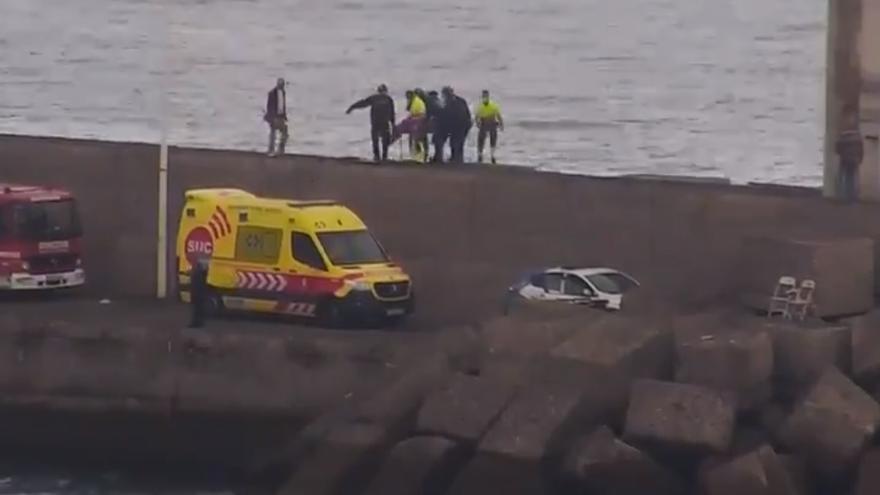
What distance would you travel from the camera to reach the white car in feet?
96.1

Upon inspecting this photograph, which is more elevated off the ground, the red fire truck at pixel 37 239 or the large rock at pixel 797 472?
the red fire truck at pixel 37 239

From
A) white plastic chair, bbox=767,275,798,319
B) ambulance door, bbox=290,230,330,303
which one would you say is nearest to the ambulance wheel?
ambulance door, bbox=290,230,330,303

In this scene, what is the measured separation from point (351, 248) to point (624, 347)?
17.9ft

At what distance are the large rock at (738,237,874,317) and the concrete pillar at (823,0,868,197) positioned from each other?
345 cm

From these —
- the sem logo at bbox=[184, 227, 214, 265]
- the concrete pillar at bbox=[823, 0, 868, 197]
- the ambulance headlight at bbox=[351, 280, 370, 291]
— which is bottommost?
the ambulance headlight at bbox=[351, 280, 370, 291]

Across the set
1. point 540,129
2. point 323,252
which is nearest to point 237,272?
point 323,252

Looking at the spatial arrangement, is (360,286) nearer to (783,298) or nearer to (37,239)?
(37,239)

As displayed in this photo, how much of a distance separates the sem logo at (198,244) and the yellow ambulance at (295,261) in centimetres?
1

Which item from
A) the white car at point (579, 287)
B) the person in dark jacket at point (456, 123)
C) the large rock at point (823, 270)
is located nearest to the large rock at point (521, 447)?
the large rock at point (823, 270)

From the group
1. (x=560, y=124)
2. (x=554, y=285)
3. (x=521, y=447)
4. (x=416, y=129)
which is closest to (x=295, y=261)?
(x=554, y=285)

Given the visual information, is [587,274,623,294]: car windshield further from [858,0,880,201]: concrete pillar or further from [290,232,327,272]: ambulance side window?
[858,0,880,201]: concrete pillar

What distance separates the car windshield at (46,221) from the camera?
104 feet

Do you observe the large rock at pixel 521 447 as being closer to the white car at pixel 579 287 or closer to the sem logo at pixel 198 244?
the white car at pixel 579 287

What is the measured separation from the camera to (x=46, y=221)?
105 feet
